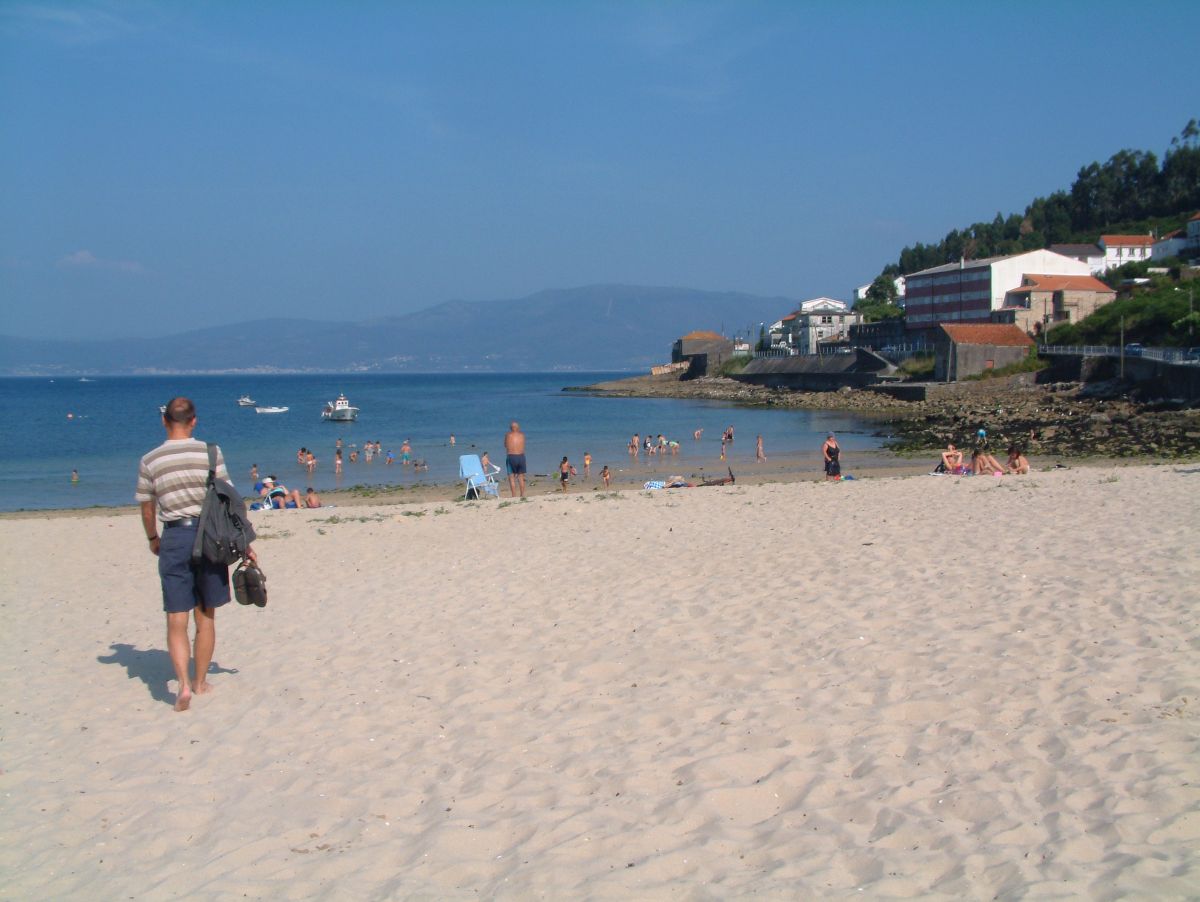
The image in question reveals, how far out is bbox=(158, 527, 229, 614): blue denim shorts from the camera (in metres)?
5.65

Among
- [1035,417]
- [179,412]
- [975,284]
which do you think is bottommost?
[1035,417]

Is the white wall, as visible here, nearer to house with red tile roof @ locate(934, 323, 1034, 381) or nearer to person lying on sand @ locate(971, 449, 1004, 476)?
house with red tile roof @ locate(934, 323, 1034, 381)

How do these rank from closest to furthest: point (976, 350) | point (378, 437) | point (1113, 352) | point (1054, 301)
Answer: point (378, 437), point (1113, 352), point (976, 350), point (1054, 301)

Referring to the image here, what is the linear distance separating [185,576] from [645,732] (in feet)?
9.06

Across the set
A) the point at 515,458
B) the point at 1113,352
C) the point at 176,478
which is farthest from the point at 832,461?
the point at 1113,352

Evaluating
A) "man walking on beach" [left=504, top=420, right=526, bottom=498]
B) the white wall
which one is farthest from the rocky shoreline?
"man walking on beach" [left=504, top=420, right=526, bottom=498]

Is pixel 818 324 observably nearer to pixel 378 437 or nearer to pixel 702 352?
pixel 702 352

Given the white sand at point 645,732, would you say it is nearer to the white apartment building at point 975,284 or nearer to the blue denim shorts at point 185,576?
the blue denim shorts at point 185,576

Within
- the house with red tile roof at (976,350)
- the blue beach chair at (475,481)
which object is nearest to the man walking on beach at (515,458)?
the blue beach chair at (475,481)

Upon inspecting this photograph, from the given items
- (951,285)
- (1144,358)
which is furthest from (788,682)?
(951,285)

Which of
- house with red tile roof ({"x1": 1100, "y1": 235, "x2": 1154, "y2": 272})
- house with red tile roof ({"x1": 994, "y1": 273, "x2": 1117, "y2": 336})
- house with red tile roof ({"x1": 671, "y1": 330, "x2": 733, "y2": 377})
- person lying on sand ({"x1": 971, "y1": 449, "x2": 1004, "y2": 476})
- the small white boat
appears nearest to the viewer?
person lying on sand ({"x1": 971, "y1": 449, "x2": 1004, "y2": 476})

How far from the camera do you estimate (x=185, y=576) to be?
5.70 metres

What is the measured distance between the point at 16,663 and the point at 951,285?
292 ft

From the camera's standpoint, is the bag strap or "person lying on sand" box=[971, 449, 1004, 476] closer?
the bag strap
